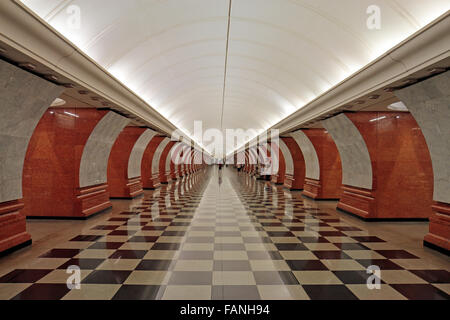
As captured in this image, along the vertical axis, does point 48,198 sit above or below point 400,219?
above

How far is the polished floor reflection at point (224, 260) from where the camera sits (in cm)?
312

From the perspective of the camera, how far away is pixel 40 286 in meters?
3.22

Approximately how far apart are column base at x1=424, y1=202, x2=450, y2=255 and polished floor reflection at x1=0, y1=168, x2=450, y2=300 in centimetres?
18

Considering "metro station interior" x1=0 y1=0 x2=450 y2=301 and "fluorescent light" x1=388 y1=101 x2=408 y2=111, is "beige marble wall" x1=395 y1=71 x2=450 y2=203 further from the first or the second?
"fluorescent light" x1=388 y1=101 x2=408 y2=111

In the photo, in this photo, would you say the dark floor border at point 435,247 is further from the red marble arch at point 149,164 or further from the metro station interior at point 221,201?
the red marble arch at point 149,164

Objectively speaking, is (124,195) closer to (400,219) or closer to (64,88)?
(64,88)

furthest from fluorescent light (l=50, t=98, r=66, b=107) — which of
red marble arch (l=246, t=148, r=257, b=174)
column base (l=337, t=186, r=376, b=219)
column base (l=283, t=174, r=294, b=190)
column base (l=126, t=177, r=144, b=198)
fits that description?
red marble arch (l=246, t=148, r=257, b=174)

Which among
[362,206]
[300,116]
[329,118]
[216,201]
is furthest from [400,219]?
[216,201]

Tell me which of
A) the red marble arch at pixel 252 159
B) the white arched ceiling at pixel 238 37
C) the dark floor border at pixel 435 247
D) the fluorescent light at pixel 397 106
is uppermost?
the white arched ceiling at pixel 238 37

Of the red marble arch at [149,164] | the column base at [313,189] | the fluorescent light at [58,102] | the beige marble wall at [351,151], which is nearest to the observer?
the fluorescent light at [58,102]

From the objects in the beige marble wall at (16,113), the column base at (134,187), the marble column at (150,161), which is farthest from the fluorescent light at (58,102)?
the marble column at (150,161)

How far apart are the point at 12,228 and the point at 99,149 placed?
3815 mm

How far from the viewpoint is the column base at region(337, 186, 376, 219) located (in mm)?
7375

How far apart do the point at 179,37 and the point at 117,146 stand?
256 inches
